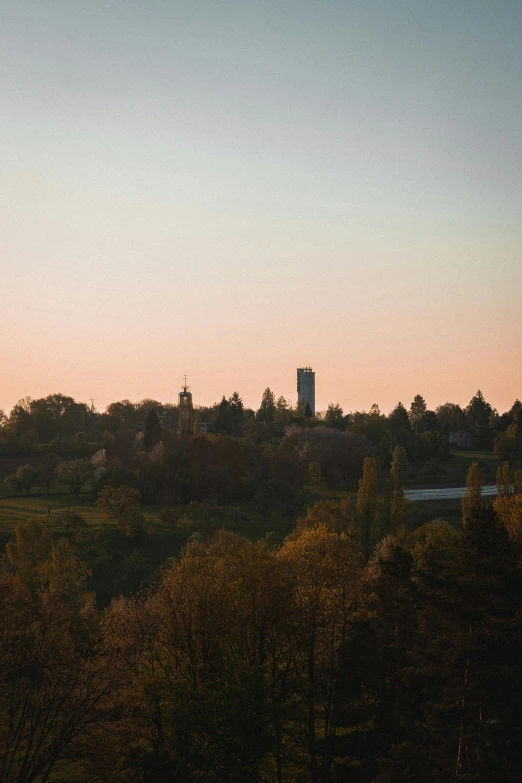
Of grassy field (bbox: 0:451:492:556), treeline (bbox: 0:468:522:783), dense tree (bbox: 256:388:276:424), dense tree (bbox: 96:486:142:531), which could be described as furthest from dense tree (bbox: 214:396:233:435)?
treeline (bbox: 0:468:522:783)

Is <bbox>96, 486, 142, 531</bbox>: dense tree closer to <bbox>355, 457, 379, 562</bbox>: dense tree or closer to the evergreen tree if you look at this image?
<bbox>355, 457, 379, 562</bbox>: dense tree

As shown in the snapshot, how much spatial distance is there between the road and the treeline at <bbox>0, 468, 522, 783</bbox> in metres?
60.4

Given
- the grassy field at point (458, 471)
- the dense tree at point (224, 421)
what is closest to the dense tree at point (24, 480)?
the grassy field at point (458, 471)

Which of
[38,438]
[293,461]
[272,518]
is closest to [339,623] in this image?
[272,518]

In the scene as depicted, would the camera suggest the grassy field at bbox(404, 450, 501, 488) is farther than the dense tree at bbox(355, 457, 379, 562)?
Yes

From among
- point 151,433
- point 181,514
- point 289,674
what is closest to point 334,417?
point 151,433

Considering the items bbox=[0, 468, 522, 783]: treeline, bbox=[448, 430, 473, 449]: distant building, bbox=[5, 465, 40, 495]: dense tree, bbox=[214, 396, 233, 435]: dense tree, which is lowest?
bbox=[0, 468, 522, 783]: treeline

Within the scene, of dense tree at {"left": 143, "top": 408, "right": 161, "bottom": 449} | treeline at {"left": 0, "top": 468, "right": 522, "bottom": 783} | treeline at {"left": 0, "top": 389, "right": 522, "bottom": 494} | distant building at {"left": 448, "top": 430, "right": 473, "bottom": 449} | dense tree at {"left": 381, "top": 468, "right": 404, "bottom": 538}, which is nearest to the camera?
treeline at {"left": 0, "top": 468, "right": 522, "bottom": 783}

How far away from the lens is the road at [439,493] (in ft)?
319

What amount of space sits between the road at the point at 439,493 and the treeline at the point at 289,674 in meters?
60.4

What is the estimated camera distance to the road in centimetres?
9738

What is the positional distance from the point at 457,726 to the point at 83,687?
13.4 metres

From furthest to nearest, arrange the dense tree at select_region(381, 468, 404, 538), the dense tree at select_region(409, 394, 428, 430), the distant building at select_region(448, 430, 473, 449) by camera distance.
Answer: the dense tree at select_region(409, 394, 428, 430) → the distant building at select_region(448, 430, 473, 449) → the dense tree at select_region(381, 468, 404, 538)

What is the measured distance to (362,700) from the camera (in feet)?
104
